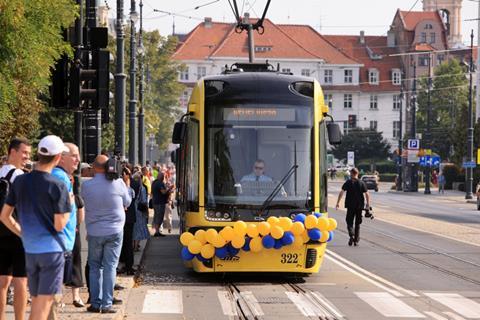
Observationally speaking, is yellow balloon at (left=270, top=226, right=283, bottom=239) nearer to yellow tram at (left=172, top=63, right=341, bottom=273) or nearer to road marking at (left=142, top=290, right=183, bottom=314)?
yellow tram at (left=172, top=63, right=341, bottom=273)

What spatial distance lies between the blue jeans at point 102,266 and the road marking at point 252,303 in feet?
6.14

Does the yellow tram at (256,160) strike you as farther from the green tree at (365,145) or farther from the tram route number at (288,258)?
the green tree at (365,145)

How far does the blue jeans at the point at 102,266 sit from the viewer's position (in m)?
13.5

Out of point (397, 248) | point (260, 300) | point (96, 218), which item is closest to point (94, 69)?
point (96, 218)

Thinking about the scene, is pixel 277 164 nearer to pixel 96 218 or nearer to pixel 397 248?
pixel 96 218

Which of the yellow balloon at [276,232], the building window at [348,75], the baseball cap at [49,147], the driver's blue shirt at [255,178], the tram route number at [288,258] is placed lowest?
the tram route number at [288,258]

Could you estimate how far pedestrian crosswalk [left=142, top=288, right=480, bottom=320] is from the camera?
14414mm

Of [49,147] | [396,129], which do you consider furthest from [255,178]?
[396,129]

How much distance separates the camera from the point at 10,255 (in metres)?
11.1

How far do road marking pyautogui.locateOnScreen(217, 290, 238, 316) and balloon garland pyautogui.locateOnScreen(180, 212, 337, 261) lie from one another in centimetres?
94

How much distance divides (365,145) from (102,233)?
373 ft

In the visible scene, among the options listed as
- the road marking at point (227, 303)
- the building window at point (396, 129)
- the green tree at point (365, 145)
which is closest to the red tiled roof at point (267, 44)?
the building window at point (396, 129)

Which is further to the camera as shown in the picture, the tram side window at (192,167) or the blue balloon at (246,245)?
the tram side window at (192,167)

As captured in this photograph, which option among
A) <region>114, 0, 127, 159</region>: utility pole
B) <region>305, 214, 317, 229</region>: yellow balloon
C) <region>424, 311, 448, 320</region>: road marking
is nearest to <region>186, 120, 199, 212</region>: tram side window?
<region>305, 214, 317, 229</region>: yellow balloon
